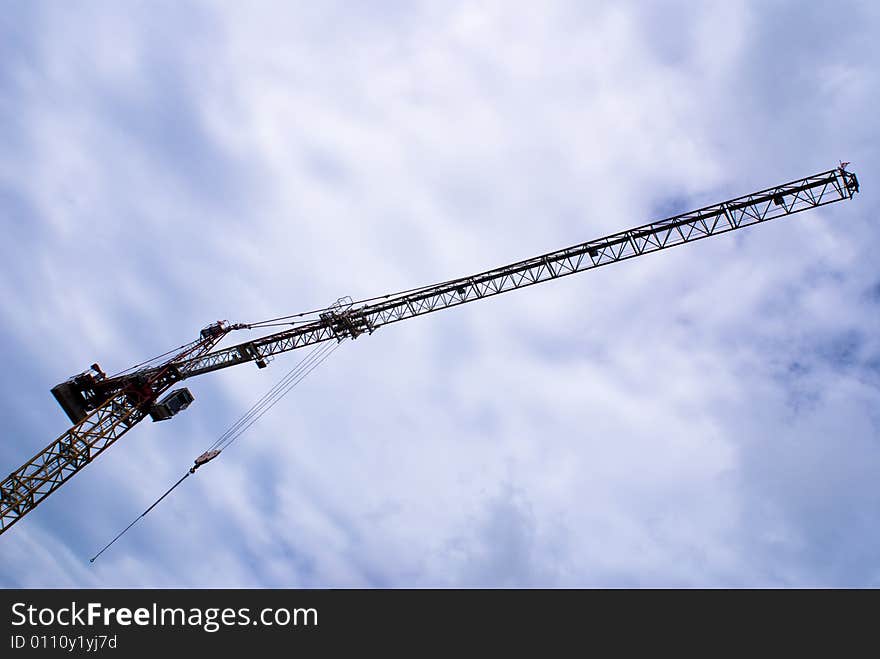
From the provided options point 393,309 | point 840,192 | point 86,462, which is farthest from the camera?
point 393,309

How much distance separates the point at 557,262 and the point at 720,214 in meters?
12.8

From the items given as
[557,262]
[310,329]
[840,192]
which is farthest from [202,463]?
[840,192]

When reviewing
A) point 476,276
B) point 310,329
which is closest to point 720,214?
point 476,276

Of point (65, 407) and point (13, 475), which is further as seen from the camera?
point (65, 407)

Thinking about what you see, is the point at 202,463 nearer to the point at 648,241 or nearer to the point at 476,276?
the point at 476,276

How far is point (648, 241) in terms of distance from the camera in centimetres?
4703

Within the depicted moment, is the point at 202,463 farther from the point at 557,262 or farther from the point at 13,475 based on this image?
the point at 557,262
